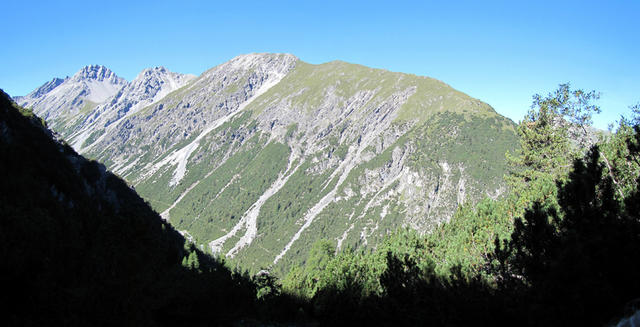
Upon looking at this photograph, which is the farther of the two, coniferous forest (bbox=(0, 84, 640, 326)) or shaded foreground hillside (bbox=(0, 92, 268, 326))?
coniferous forest (bbox=(0, 84, 640, 326))

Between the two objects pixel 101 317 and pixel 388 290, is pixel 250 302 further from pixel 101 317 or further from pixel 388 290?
pixel 101 317

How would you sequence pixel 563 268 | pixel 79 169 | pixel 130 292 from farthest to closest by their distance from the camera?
pixel 79 169 < pixel 563 268 < pixel 130 292

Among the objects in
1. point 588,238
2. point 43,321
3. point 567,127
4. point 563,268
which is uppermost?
point 567,127

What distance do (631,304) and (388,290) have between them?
1501 cm

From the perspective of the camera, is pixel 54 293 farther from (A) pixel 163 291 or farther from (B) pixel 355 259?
(B) pixel 355 259

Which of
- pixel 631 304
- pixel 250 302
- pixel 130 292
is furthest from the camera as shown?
pixel 250 302

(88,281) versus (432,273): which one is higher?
(432,273)

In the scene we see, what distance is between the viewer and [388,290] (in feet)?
74.9

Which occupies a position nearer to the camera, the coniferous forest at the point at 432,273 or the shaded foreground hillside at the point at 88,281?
the shaded foreground hillside at the point at 88,281

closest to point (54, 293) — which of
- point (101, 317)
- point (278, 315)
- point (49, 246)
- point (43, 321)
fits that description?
point (43, 321)

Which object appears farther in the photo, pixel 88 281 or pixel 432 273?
pixel 432 273

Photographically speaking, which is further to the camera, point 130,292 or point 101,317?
point 130,292

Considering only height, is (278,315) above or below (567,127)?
below

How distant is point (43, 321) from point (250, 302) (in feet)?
65.7
